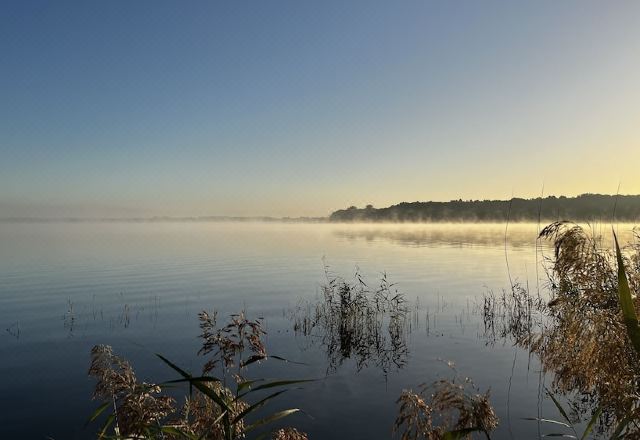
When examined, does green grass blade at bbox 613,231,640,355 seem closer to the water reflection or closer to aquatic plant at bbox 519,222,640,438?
aquatic plant at bbox 519,222,640,438

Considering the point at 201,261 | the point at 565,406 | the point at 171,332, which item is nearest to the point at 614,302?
the point at 565,406

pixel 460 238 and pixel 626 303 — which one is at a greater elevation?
pixel 626 303

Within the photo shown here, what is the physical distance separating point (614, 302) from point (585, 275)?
40cm

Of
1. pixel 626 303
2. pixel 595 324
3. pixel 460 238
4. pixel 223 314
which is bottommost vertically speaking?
pixel 223 314

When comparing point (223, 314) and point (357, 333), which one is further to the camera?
point (223, 314)

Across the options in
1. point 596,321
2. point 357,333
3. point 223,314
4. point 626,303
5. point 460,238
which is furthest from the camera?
point 460,238

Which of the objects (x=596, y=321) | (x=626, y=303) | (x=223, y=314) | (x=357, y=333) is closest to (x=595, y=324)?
(x=596, y=321)

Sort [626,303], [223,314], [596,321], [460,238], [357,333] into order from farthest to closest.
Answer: [460,238] → [223,314] → [357,333] → [596,321] → [626,303]

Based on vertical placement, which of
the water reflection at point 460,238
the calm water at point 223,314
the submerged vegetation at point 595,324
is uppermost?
the submerged vegetation at point 595,324

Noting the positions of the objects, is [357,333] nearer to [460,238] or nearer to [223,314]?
[223,314]

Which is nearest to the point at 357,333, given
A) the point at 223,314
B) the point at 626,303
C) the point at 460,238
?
the point at 223,314

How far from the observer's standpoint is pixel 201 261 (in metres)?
53.1

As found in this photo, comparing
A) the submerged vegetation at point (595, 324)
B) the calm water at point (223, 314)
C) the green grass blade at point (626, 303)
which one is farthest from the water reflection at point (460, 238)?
the green grass blade at point (626, 303)

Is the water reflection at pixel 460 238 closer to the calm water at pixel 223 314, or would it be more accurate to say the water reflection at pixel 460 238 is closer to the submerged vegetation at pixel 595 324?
the calm water at pixel 223 314
